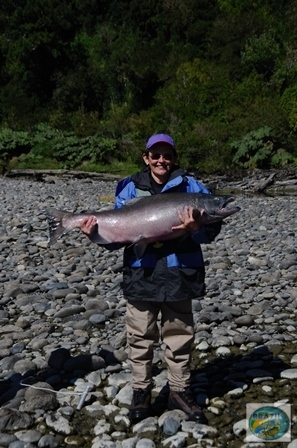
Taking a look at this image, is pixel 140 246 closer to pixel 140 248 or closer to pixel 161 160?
pixel 140 248

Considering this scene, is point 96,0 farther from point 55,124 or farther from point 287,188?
point 287,188

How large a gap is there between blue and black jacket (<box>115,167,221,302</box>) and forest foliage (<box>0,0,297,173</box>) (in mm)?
24434

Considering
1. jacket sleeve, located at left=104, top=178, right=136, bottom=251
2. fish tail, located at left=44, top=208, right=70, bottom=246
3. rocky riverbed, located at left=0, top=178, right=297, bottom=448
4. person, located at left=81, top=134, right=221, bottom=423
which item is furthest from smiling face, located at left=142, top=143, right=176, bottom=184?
rocky riverbed, located at left=0, top=178, right=297, bottom=448

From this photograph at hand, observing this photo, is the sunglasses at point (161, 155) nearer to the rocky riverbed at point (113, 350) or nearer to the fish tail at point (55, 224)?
the fish tail at point (55, 224)

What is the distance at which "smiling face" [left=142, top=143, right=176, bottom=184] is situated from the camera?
11.1 feet

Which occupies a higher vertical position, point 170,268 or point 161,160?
point 161,160

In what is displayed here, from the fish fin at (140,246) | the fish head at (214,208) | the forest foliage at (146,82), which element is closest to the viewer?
the fish head at (214,208)

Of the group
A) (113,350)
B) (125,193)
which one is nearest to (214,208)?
(125,193)

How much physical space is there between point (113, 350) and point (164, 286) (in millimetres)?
1545

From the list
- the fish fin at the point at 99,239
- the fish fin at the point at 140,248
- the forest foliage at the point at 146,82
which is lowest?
the fish fin at the point at 140,248

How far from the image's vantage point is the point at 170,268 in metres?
3.35

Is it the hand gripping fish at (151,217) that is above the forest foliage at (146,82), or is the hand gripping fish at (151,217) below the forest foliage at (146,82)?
below

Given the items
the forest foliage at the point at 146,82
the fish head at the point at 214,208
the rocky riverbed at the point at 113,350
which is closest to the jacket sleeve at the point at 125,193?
the fish head at the point at 214,208

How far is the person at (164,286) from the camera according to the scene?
11.0 feet
